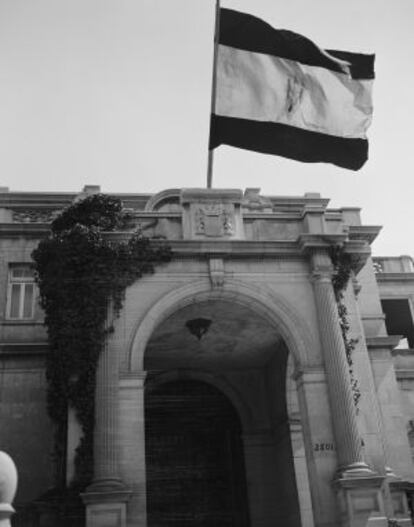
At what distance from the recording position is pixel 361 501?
13234 millimetres

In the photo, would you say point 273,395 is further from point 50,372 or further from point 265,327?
point 50,372

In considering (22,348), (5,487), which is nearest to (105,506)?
(22,348)

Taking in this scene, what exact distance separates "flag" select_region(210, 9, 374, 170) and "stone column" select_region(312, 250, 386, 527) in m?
3.43

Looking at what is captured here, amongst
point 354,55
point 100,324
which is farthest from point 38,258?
point 354,55

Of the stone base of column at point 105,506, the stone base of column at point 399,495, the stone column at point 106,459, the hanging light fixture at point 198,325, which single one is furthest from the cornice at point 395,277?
the stone base of column at point 105,506

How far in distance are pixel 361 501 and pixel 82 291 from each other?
7.80m

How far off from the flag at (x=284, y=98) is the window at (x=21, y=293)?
735 cm

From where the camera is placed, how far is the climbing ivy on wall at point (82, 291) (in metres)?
14.4

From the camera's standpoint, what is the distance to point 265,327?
18.1 meters

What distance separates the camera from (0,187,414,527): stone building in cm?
1377

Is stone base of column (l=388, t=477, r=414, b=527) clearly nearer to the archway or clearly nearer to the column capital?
the archway

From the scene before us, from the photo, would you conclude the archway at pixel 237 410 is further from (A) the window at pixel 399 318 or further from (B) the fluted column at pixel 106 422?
(A) the window at pixel 399 318

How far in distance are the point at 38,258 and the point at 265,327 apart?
6.64 meters

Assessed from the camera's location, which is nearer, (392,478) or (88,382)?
(88,382)
